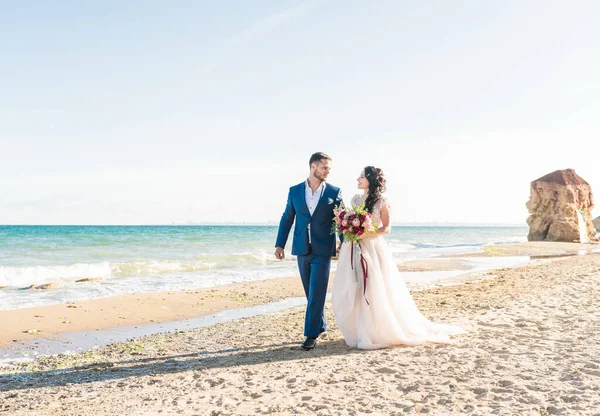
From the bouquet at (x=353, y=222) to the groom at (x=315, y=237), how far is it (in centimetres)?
24

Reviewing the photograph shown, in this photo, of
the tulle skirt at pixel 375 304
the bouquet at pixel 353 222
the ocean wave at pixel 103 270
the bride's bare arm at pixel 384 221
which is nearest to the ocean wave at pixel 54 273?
the ocean wave at pixel 103 270

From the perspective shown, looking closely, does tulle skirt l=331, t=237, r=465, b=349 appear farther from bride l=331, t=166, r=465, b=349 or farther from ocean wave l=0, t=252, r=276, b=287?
ocean wave l=0, t=252, r=276, b=287

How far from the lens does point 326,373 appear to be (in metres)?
4.96

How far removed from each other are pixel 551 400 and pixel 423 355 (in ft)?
5.13

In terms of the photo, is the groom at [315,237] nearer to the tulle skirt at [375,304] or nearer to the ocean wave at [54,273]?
the tulle skirt at [375,304]

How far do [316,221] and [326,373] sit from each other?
6.05ft

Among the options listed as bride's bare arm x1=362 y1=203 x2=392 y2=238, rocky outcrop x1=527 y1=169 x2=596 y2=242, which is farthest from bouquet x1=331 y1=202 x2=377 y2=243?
rocky outcrop x1=527 y1=169 x2=596 y2=242

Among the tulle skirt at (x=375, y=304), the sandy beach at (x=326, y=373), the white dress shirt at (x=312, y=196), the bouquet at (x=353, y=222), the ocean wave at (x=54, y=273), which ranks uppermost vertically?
the white dress shirt at (x=312, y=196)

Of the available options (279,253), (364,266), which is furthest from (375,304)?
(279,253)

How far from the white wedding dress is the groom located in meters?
0.21

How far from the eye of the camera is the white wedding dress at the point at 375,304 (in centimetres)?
591

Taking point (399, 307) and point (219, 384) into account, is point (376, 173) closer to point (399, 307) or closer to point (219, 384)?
point (399, 307)

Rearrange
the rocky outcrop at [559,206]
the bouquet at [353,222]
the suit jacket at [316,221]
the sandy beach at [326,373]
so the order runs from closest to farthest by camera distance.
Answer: the sandy beach at [326,373], the bouquet at [353,222], the suit jacket at [316,221], the rocky outcrop at [559,206]

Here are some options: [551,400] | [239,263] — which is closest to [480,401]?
[551,400]
